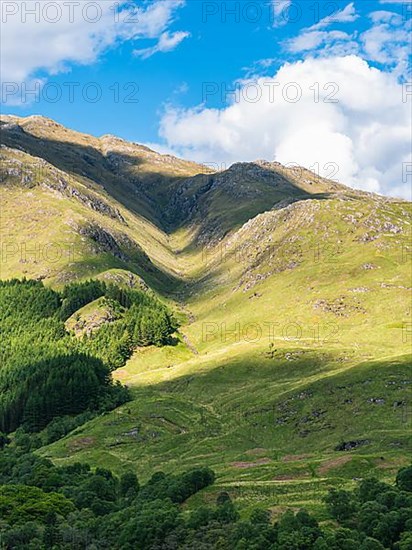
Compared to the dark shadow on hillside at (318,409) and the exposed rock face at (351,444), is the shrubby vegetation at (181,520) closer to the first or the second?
the exposed rock face at (351,444)

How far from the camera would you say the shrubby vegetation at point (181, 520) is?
228 ft

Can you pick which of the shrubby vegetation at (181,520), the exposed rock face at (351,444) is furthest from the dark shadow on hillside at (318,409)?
the shrubby vegetation at (181,520)

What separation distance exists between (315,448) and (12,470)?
66256 mm

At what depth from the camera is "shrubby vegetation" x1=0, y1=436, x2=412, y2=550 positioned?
69625 mm

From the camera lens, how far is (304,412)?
488ft

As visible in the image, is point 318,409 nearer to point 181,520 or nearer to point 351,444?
point 351,444

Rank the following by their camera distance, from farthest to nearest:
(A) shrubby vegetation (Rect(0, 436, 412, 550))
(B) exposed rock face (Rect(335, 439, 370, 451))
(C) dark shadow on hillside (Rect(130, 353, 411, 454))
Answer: (C) dark shadow on hillside (Rect(130, 353, 411, 454)) < (B) exposed rock face (Rect(335, 439, 370, 451)) < (A) shrubby vegetation (Rect(0, 436, 412, 550))

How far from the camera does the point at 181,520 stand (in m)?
82.2

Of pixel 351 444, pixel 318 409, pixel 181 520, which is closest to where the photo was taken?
pixel 181 520

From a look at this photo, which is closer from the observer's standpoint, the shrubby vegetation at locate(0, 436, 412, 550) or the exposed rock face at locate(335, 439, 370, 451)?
the shrubby vegetation at locate(0, 436, 412, 550)

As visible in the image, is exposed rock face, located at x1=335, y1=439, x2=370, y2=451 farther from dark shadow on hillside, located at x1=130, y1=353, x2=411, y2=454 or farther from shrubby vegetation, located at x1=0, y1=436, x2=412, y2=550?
shrubby vegetation, located at x1=0, y1=436, x2=412, y2=550

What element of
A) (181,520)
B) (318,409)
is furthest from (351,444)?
(181,520)

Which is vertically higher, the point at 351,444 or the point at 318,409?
the point at 318,409

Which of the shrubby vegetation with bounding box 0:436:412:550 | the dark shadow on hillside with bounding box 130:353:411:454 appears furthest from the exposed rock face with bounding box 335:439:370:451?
the shrubby vegetation with bounding box 0:436:412:550
